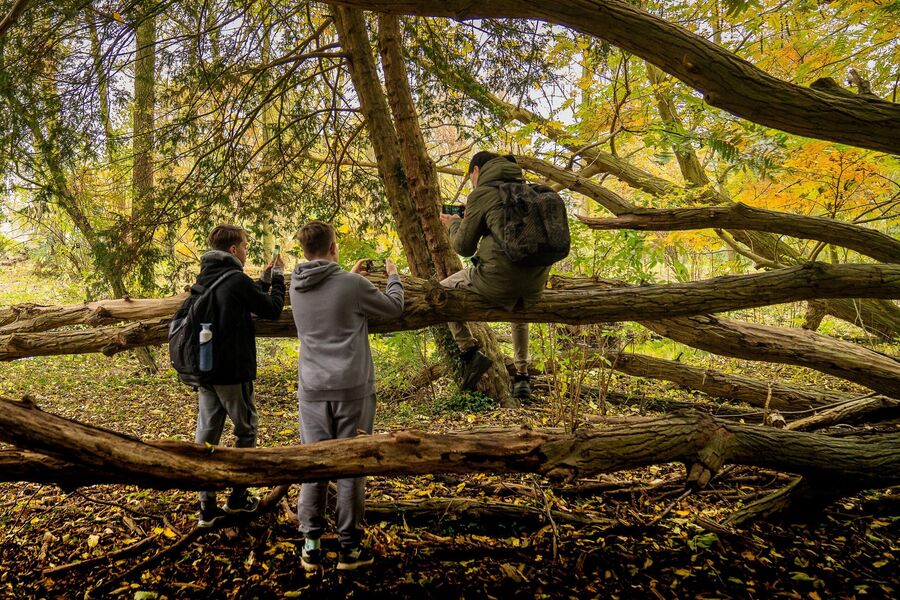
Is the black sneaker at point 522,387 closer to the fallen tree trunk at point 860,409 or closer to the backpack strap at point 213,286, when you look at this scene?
the fallen tree trunk at point 860,409

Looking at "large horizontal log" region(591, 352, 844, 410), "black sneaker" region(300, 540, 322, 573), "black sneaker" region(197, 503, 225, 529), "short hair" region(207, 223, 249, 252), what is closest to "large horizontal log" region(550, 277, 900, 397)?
"large horizontal log" region(591, 352, 844, 410)

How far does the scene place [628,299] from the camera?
3.73 metres

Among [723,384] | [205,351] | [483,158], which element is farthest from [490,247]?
[723,384]

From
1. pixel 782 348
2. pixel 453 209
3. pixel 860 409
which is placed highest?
pixel 453 209

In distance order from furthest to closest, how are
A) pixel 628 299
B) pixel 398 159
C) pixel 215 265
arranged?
pixel 398 159 → pixel 628 299 → pixel 215 265

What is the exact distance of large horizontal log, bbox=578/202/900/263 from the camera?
4.83m

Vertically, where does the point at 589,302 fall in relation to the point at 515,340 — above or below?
above

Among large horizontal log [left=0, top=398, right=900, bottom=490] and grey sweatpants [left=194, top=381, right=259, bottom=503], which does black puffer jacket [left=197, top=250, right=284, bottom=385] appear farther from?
large horizontal log [left=0, top=398, right=900, bottom=490]

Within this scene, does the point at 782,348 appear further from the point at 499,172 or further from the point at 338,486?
the point at 338,486

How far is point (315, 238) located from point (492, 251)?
1.18 metres

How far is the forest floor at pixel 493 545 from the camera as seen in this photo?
2.66 metres

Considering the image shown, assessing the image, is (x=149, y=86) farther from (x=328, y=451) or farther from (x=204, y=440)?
(x=328, y=451)

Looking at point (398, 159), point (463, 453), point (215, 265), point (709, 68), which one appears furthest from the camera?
point (398, 159)

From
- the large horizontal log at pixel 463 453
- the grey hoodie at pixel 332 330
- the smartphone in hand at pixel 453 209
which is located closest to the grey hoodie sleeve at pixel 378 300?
the grey hoodie at pixel 332 330
